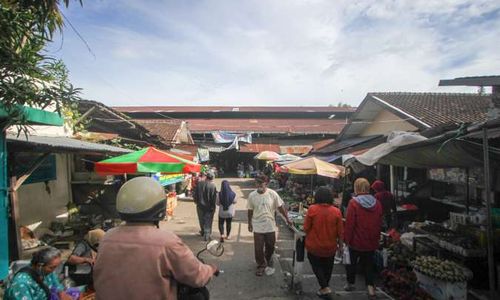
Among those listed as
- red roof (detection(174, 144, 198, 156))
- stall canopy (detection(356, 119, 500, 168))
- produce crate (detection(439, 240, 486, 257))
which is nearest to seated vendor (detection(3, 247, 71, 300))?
stall canopy (detection(356, 119, 500, 168))

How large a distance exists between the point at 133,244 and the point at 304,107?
36.9 metres

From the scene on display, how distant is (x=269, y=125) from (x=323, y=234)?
2756cm

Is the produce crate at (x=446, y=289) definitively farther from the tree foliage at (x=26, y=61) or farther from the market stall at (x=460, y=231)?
the tree foliage at (x=26, y=61)

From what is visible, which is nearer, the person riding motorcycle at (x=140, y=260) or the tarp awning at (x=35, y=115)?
the person riding motorcycle at (x=140, y=260)

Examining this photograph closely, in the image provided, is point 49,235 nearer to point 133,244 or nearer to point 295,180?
point 133,244

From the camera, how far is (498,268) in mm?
4992

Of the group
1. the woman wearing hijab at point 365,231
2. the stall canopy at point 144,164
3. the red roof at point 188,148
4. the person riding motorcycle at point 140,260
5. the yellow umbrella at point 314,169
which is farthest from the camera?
the red roof at point 188,148

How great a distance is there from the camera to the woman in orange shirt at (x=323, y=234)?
4824 mm

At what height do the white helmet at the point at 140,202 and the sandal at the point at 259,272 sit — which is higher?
the white helmet at the point at 140,202

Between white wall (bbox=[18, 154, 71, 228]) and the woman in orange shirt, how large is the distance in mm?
5987

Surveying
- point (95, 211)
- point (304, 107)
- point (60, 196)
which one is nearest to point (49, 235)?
point (60, 196)

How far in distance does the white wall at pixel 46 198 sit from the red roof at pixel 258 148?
18.3 meters

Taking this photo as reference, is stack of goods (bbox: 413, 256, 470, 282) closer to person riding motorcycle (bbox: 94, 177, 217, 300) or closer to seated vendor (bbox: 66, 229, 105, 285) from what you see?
person riding motorcycle (bbox: 94, 177, 217, 300)

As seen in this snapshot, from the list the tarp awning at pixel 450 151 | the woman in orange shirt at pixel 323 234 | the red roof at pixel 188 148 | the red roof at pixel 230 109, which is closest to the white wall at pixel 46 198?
the woman in orange shirt at pixel 323 234
